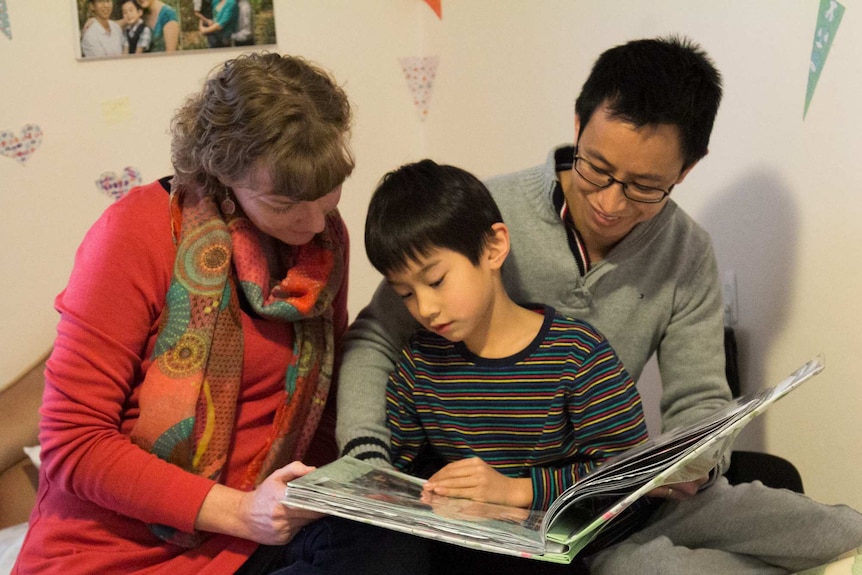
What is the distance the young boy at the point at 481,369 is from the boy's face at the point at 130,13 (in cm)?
131

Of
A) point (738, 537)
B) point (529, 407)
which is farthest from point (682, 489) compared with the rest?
point (529, 407)

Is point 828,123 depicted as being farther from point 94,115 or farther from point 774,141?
point 94,115

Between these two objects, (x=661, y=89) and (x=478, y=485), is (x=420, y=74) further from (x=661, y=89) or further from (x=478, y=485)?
(x=478, y=485)

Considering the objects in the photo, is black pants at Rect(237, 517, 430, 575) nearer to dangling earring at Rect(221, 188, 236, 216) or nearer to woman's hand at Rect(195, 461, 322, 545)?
woman's hand at Rect(195, 461, 322, 545)

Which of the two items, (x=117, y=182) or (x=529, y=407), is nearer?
(x=529, y=407)

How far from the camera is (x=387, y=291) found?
4.67 ft

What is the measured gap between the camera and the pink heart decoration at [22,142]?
2156 mm

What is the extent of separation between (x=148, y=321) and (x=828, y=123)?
3.74 ft

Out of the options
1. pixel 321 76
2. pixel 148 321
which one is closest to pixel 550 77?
pixel 321 76

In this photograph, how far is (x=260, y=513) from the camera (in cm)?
116

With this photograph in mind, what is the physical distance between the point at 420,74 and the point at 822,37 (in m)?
1.41

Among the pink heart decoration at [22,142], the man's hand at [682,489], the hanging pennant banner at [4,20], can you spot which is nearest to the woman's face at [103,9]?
the hanging pennant banner at [4,20]

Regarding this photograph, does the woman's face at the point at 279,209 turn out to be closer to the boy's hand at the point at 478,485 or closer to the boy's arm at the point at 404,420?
the boy's arm at the point at 404,420

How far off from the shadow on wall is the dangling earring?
3.22 ft
